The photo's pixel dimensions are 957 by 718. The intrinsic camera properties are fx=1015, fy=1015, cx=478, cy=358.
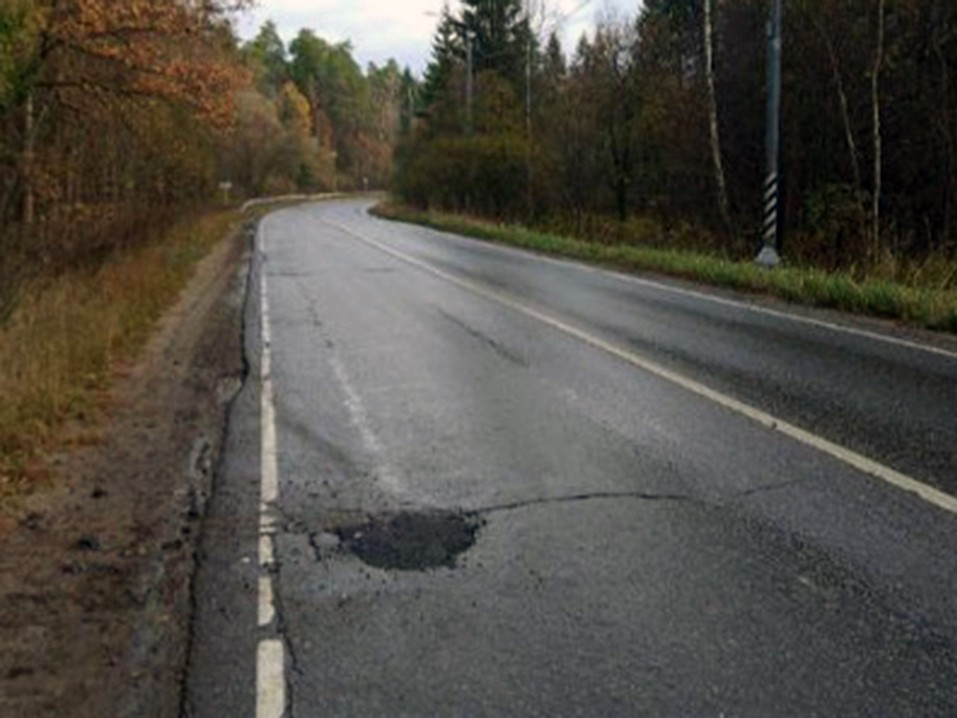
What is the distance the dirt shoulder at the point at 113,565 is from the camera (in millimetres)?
4164

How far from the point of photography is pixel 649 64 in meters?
38.2

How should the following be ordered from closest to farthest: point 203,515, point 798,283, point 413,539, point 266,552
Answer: point 266,552 < point 413,539 < point 203,515 < point 798,283

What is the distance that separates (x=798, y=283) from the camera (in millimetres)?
15984

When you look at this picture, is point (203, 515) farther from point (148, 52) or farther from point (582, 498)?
point (148, 52)

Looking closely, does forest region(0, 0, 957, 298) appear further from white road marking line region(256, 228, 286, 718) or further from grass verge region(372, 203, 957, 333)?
white road marking line region(256, 228, 286, 718)

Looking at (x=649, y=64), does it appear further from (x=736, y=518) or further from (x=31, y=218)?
(x=736, y=518)

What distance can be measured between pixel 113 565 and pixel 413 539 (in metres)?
1.61

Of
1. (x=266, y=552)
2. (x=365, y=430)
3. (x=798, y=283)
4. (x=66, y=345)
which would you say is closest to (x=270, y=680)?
(x=266, y=552)

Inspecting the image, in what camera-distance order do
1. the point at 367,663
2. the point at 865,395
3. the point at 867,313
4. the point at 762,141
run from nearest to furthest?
the point at 367,663
the point at 865,395
the point at 867,313
the point at 762,141

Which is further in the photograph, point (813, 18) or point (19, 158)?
point (813, 18)

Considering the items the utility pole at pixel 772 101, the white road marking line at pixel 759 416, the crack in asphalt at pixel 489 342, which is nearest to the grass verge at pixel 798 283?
the utility pole at pixel 772 101

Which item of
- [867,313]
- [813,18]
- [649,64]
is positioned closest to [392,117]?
[649,64]

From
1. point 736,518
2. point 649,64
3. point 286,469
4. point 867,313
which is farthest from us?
point 649,64

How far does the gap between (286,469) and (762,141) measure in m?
25.4
